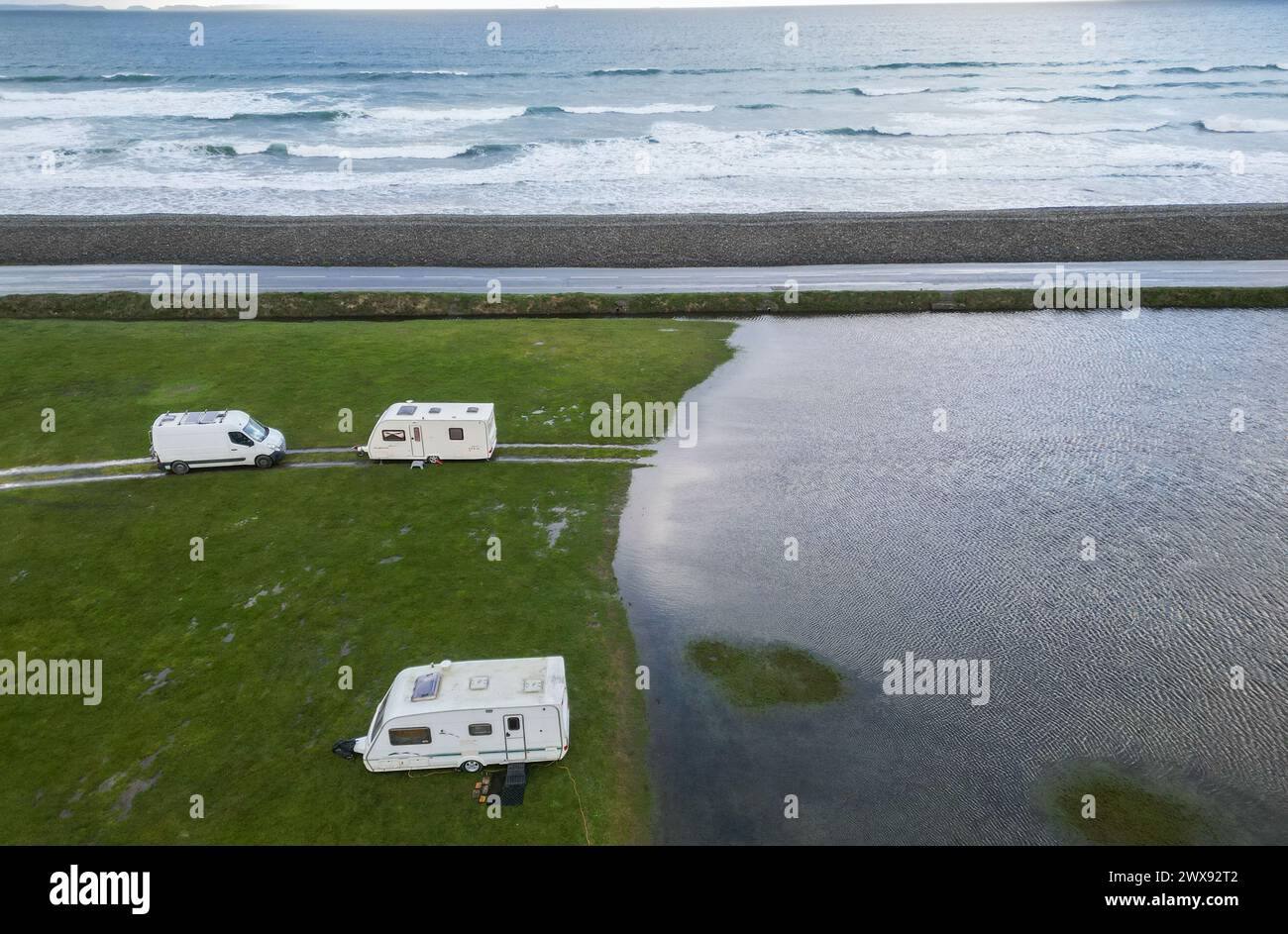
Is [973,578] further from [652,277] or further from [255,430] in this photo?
[652,277]

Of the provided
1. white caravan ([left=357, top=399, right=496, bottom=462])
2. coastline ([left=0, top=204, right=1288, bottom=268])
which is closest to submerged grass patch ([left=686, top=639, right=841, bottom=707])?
white caravan ([left=357, top=399, right=496, bottom=462])

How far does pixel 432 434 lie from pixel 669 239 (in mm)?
38468

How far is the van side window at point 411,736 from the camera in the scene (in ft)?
63.0

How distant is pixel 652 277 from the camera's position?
59094mm

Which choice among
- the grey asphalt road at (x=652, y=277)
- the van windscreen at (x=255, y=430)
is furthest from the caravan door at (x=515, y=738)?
the grey asphalt road at (x=652, y=277)

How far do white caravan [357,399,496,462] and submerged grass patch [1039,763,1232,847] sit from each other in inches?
913

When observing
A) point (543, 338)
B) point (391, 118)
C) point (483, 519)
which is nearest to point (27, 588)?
point (483, 519)

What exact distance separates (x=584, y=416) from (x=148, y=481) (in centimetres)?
1804

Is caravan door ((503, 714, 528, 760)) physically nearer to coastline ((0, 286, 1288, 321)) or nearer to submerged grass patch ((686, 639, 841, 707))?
submerged grass patch ((686, 639, 841, 707))

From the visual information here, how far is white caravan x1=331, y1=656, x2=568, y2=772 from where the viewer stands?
19203 mm

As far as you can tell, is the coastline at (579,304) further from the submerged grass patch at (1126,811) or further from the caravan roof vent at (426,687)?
the submerged grass patch at (1126,811)

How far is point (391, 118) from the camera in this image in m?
128
